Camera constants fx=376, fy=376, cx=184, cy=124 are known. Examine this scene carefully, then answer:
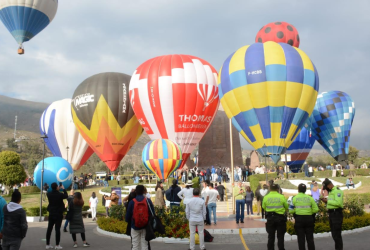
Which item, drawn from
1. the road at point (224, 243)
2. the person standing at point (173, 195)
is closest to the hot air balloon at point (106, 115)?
the road at point (224, 243)

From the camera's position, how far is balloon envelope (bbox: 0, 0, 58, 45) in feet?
94.0

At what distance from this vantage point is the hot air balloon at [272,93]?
77.6ft

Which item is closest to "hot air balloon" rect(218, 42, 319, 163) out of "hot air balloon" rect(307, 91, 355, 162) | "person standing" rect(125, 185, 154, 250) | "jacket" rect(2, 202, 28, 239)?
"person standing" rect(125, 185, 154, 250)

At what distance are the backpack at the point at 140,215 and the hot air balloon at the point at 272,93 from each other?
1757 centimetres

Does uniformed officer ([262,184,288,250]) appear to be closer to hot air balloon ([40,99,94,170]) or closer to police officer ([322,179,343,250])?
police officer ([322,179,343,250])

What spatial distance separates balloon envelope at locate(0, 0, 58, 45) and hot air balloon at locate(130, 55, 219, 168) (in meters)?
9.00

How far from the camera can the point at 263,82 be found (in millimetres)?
23703

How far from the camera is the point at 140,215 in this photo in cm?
727

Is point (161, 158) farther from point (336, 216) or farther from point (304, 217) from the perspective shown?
point (304, 217)

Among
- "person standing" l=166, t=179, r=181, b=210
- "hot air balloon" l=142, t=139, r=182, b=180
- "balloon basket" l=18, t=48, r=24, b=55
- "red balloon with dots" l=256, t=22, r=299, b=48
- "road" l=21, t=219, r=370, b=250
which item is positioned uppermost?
"red balloon with dots" l=256, t=22, r=299, b=48

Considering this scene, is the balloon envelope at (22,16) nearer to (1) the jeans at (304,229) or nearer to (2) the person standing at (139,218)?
(2) the person standing at (139,218)

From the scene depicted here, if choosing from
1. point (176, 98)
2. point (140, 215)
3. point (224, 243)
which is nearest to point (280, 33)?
point (176, 98)

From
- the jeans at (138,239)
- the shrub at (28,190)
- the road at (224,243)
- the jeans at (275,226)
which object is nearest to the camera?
the jeans at (138,239)

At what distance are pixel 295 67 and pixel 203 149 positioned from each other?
21.9 metres
